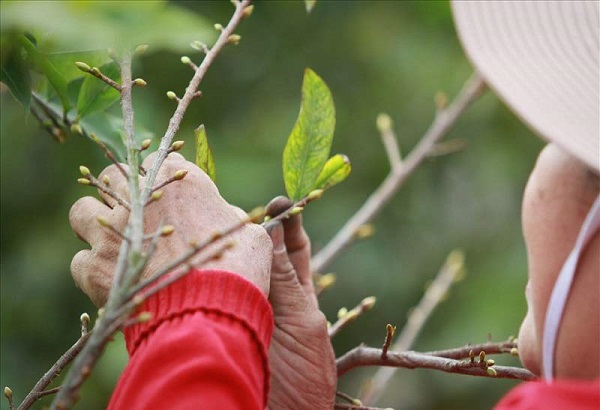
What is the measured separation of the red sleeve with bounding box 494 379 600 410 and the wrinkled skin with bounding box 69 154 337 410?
27 cm

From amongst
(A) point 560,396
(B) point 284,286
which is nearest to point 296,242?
(B) point 284,286

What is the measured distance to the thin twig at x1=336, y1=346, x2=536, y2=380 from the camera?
1.02 metres

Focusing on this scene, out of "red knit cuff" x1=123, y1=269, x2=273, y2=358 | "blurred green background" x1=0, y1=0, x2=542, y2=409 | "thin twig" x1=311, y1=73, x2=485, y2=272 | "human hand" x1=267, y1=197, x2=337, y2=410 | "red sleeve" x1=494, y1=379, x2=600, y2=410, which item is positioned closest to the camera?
"red sleeve" x1=494, y1=379, x2=600, y2=410

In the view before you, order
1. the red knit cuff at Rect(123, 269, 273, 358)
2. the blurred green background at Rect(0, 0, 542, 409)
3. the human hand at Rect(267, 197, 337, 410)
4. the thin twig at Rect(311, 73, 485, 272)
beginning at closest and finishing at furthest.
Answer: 1. the red knit cuff at Rect(123, 269, 273, 358)
2. the human hand at Rect(267, 197, 337, 410)
3. the thin twig at Rect(311, 73, 485, 272)
4. the blurred green background at Rect(0, 0, 542, 409)

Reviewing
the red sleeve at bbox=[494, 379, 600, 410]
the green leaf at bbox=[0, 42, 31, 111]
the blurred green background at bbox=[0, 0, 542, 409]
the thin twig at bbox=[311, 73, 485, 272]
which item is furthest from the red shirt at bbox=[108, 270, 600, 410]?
the blurred green background at bbox=[0, 0, 542, 409]

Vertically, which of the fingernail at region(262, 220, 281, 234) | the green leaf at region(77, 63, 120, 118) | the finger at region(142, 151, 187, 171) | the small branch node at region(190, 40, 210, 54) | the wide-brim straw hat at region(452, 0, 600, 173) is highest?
the wide-brim straw hat at region(452, 0, 600, 173)

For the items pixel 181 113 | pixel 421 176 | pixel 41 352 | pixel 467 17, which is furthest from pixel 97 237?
pixel 421 176

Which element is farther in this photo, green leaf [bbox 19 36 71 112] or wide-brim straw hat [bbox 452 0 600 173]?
green leaf [bbox 19 36 71 112]

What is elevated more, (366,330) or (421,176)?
(421,176)

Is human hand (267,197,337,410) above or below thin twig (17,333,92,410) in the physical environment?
below

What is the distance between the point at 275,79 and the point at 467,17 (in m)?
2.37

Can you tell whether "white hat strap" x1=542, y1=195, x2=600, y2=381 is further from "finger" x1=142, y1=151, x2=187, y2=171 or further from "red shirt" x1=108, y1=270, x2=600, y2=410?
"finger" x1=142, y1=151, x2=187, y2=171

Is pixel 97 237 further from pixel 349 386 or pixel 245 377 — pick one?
pixel 349 386

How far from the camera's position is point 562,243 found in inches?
32.6
